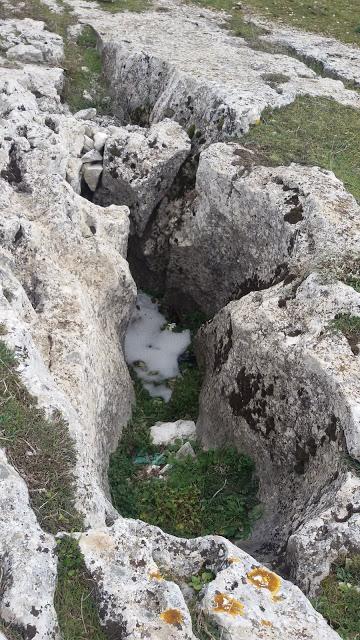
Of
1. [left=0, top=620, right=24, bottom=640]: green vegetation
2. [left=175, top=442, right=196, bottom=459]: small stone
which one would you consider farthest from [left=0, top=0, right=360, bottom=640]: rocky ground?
[left=175, top=442, right=196, bottom=459]: small stone

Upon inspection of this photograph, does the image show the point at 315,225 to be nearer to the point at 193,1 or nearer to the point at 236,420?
the point at 236,420

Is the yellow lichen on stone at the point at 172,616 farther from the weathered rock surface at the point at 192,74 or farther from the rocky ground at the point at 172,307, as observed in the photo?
the weathered rock surface at the point at 192,74

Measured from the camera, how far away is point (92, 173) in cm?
1812

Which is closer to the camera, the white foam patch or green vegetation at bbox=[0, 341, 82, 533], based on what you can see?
green vegetation at bbox=[0, 341, 82, 533]

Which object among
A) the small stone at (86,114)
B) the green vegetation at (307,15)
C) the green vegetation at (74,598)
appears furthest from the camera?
the green vegetation at (307,15)

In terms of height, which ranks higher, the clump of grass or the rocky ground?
the clump of grass

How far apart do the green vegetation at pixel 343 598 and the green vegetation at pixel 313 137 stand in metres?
10.2

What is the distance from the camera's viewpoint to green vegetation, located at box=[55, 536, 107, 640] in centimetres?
691

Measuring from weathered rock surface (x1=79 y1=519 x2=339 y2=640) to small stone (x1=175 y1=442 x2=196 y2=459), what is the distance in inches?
209

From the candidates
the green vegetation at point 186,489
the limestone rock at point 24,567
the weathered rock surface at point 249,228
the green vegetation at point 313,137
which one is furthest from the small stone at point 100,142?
the limestone rock at point 24,567

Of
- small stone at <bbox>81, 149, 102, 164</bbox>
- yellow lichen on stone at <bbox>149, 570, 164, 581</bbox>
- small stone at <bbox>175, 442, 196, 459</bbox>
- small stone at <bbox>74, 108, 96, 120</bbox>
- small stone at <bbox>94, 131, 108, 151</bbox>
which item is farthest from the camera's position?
small stone at <bbox>74, 108, 96, 120</bbox>

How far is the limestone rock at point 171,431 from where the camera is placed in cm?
1434

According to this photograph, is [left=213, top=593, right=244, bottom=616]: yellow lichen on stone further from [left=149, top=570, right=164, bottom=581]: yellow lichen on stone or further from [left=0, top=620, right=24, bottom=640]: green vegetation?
[left=0, top=620, right=24, bottom=640]: green vegetation

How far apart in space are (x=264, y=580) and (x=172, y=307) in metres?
12.2
